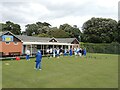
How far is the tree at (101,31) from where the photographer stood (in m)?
67.1

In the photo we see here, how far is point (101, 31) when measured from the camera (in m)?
68.9

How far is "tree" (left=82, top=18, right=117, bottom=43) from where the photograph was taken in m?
67.1

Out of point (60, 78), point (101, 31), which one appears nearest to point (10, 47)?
point (60, 78)

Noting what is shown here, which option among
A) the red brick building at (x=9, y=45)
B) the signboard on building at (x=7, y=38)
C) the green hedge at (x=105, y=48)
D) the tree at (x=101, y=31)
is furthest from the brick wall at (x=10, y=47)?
the tree at (x=101, y=31)

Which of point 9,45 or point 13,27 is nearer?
point 9,45

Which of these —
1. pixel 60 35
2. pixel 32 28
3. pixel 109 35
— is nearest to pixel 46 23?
pixel 32 28

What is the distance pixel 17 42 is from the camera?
37.5m

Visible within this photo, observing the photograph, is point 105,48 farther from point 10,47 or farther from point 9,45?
A: point 9,45

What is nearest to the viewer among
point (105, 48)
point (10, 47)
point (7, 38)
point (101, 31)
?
point (7, 38)

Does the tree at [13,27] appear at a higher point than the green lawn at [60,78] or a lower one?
higher

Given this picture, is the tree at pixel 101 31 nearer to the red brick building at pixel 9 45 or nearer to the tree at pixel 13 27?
the tree at pixel 13 27

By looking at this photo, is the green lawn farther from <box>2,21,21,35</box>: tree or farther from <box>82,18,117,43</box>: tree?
<box>2,21,21,35</box>: tree

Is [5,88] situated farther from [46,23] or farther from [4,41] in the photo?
[46,23]

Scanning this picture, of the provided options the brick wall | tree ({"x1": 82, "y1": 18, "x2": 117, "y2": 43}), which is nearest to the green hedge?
tree ({"x1": 82, "y1": 18, "x2": 117, "y2": 43})
